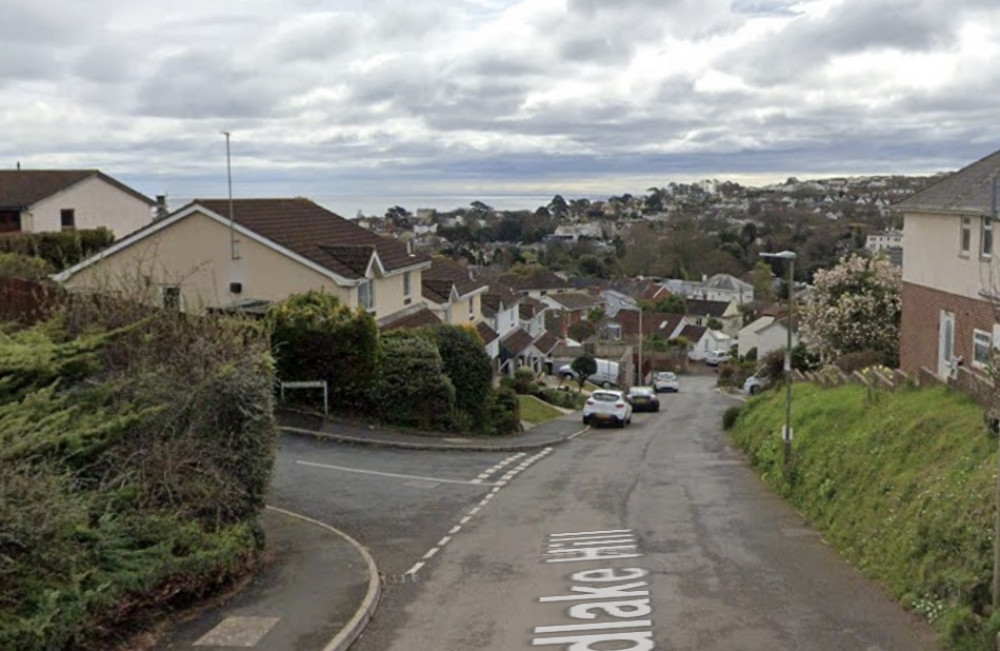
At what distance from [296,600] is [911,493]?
7962 millimetres

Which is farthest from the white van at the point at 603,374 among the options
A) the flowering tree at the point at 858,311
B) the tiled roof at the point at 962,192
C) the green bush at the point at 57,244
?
the tiled roof at the point at 962,192

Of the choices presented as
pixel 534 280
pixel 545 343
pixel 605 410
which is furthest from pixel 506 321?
pixel 534 280

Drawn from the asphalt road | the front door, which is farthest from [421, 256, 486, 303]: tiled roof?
the front door

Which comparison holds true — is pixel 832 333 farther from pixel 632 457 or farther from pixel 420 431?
pixel 420 431

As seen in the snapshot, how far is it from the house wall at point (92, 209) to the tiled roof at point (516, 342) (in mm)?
21826

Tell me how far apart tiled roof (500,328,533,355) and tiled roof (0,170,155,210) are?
77.1 feet

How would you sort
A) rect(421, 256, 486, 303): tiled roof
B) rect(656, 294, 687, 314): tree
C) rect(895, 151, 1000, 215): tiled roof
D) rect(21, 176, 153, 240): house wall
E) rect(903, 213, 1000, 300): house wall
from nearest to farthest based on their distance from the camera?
rect(895, 151, 1000, 215): tiled roof, rect(903, 213, 1000, 300): house wall, rect(421, 256, 486, 303): tiled roof, rect(21, 176, 153, 240): house wall, rect(656, 294, 687, 314): tree

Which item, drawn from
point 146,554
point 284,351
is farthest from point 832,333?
point 146,554

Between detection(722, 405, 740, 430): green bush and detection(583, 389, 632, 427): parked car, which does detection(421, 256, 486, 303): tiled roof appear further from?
detection(722, 405, 740, 430): green bush

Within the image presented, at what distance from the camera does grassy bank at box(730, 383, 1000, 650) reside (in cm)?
1038

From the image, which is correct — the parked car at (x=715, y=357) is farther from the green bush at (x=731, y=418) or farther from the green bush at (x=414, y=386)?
the green bush at (x=414, y=386)

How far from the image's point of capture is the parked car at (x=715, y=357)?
10081cm

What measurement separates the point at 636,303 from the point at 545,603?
113 metres

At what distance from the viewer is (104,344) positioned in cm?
1304
